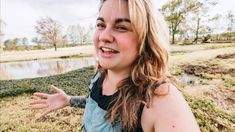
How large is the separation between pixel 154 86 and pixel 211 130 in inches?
129

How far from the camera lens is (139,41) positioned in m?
1.38

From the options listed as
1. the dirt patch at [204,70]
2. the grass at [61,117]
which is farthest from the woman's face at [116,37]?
the dirt patch at [204,70]

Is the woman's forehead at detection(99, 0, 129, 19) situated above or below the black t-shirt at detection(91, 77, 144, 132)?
above

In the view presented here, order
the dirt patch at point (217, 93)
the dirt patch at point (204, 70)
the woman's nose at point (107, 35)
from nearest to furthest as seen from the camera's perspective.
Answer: the woman's nose at point (107, 35) → the dirt patch at point (217, 93) → the dirt patch at point (204, 70)

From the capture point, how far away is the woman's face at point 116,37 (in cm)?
137

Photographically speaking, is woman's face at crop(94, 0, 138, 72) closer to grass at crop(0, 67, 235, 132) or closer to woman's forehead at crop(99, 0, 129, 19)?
woman's forehead at crop(99, 0, 129, 19)

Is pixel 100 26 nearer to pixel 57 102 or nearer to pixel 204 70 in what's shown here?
pixel 57 102

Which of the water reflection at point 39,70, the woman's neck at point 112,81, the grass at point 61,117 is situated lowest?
the water reflection at point 39,70

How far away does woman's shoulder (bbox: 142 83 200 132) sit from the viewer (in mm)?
1183

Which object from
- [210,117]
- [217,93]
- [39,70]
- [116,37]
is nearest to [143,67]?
[116,37]

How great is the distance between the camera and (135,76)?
4.71 ft

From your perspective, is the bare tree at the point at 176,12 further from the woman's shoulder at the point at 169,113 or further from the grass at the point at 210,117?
the woman's shoulder at the point at 169,113

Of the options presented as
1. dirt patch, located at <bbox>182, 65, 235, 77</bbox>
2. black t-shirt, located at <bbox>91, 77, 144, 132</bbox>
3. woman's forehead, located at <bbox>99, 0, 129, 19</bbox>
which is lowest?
dirt patch, located at <bbox>182, 65, 235, 77</bbox>

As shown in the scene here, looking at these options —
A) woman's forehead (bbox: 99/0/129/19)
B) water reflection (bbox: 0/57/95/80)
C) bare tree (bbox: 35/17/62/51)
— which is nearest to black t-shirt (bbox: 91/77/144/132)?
woman's forehead (bbox: 99/0/129/19)
